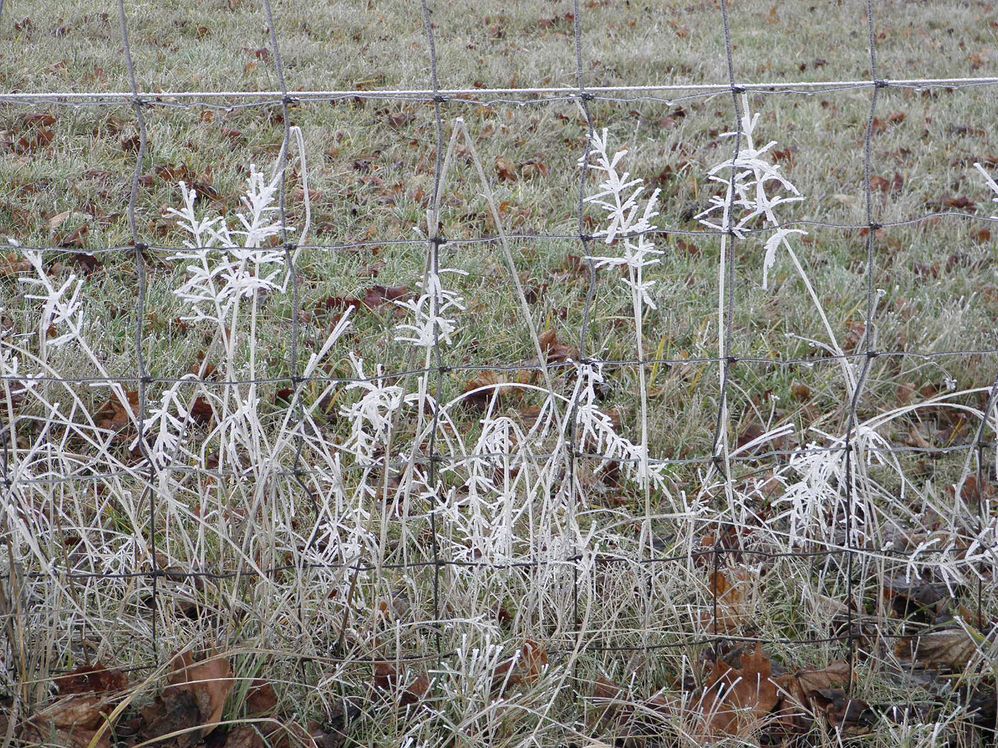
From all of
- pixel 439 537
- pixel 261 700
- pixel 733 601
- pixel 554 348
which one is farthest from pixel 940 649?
pixel 554 348

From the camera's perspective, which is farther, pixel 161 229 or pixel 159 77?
pixel 159 77

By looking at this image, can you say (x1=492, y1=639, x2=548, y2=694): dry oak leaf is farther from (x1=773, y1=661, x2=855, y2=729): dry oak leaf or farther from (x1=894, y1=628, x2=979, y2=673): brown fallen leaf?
(x1=894, y1=628, x2=979, y2=673): brown fallen leaf

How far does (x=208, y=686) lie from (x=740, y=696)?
37.5 inches

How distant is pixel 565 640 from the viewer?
6.11 feet

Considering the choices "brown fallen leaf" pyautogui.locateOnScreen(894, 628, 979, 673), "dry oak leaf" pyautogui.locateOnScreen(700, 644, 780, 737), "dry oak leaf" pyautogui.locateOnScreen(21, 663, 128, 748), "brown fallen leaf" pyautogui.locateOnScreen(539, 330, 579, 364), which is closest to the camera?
"dry oak leaf" pyautogui.locateOnScreen(21, 663, 128, 748)

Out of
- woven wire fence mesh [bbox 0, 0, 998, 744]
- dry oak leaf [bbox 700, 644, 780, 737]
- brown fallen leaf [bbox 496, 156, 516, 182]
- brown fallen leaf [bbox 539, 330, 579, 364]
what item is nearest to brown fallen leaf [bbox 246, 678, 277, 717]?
woven wire fence mesh [bbox 0, 0, 998, 744]

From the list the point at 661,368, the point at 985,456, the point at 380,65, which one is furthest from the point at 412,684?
the point at 380,65

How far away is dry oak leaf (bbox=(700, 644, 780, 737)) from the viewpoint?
1.72m

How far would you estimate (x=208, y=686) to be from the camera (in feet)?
5.44

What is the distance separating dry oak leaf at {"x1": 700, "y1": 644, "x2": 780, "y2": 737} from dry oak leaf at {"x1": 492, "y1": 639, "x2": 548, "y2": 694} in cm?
30

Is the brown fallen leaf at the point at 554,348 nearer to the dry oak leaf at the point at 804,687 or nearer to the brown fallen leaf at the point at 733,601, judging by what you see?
the brown fallen leaf at the point at 733,601

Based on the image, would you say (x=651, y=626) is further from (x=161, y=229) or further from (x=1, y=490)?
(x=161, y=229)

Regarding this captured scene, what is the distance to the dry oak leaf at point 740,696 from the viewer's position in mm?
1722

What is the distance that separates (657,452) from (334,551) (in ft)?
3.68
